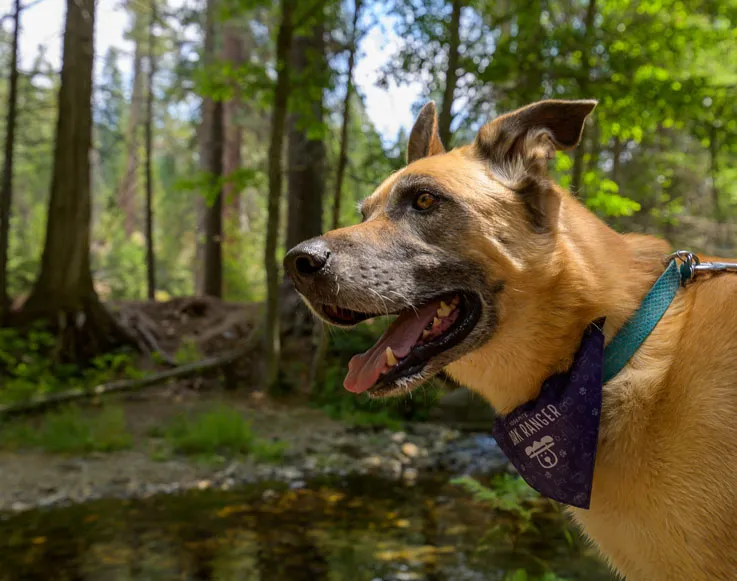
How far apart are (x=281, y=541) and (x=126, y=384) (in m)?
5.87

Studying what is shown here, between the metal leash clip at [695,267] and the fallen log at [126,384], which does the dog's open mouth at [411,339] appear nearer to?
the metal leash clip at [695,267]

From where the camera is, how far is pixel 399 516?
617 centimetres

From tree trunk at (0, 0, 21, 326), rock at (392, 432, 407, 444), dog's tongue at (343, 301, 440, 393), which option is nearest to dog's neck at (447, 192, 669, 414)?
dog's tongue at (343, 301, 440, 393)

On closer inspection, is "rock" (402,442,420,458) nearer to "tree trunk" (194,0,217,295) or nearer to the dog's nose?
the dog's nose

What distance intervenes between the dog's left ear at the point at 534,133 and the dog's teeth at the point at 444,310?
2.13ft

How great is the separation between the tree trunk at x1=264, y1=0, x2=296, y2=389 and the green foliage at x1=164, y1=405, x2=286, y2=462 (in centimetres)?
219

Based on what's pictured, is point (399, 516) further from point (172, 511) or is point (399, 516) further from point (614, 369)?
point (614, 369)

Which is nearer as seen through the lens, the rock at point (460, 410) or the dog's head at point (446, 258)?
the dog's head at point (446, 258)

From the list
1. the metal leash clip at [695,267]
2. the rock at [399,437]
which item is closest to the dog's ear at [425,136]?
the metal leash clip at [695,267]

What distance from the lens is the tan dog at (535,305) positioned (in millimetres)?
2109

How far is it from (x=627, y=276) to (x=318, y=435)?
7.70m

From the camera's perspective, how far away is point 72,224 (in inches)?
446

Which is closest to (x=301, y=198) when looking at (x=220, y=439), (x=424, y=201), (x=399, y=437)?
(x=399, y=437)

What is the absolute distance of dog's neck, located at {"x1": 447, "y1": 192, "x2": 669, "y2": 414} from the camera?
2408mm
